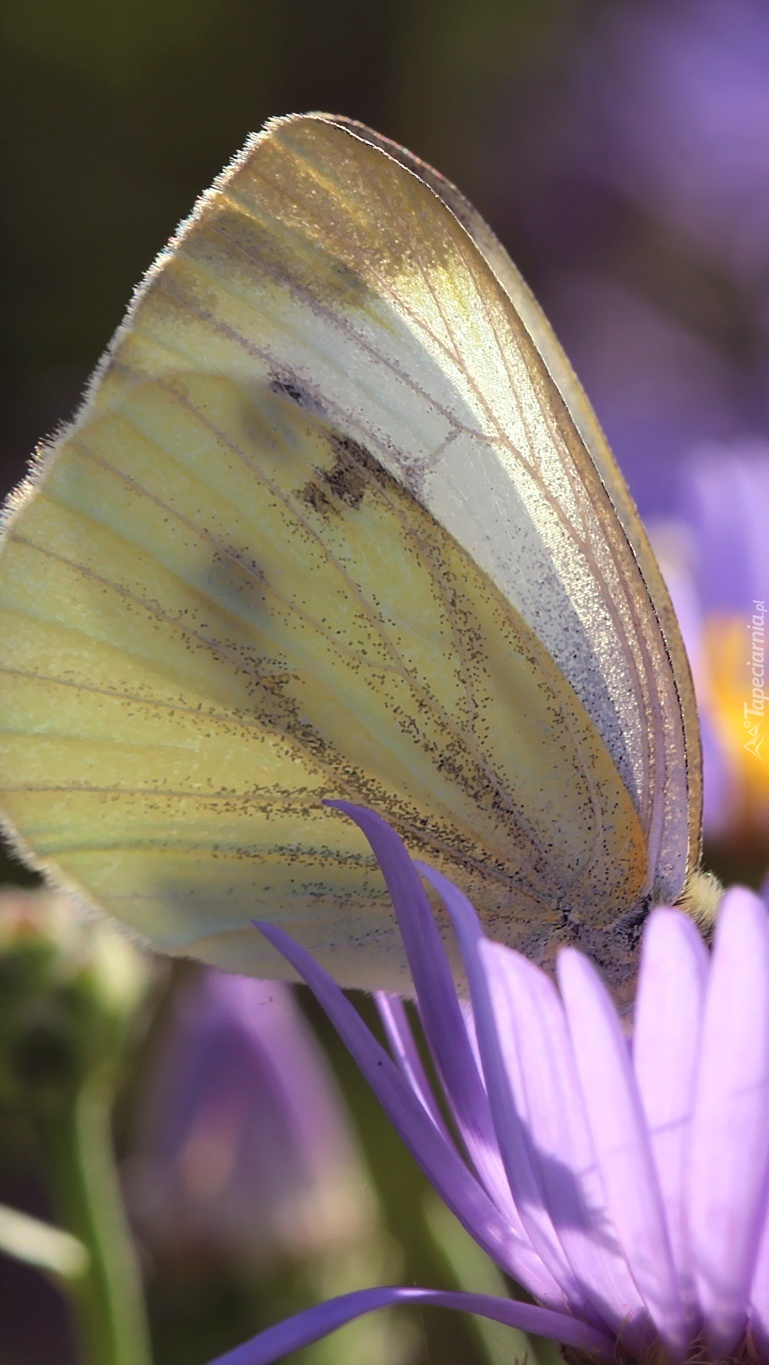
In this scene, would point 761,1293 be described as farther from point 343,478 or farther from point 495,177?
point 495,177

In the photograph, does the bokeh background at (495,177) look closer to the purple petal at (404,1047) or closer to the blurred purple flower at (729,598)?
the blurred purple flower at (729,598)

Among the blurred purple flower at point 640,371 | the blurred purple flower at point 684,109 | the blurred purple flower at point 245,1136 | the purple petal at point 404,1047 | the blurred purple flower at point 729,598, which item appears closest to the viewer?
the purple petal at point 404,1047

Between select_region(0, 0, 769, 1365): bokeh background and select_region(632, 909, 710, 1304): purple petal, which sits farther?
select_region(0, 0, 769, 1365): bokeh background

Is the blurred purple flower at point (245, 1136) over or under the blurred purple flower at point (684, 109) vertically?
under

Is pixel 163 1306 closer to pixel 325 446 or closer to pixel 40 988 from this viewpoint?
pixel 40 988

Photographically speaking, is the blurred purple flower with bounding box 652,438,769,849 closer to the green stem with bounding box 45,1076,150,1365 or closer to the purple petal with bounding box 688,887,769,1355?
the green stem with bounding box 45,1076,150,1365

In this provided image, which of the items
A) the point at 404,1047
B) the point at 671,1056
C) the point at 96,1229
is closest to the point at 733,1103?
the point at 671,1056

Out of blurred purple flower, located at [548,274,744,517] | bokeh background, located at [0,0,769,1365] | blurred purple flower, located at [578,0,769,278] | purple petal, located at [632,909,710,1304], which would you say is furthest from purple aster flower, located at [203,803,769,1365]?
blurred purple flower, located at [578,0,769,278]

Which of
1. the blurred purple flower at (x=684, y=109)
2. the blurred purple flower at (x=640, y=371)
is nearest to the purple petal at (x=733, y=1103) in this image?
the blurred purple flower at (x=640, y=371)
